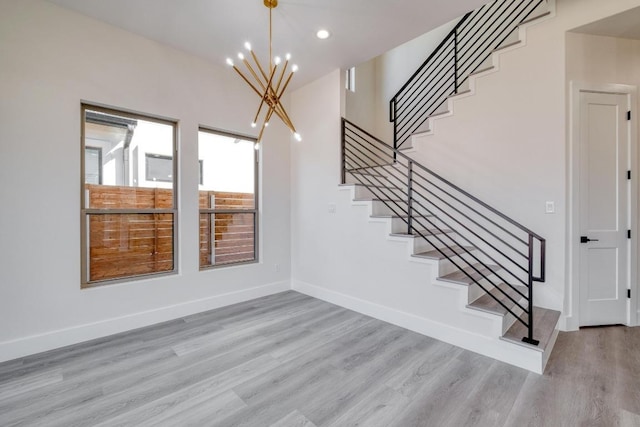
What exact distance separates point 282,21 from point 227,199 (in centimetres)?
229

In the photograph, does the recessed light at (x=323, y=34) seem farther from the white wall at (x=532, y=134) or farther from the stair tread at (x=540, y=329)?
the stair tread at (x=540, y=329)

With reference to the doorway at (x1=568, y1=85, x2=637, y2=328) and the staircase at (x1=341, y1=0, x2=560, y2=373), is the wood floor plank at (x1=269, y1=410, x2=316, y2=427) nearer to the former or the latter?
the staircase at (x1=341, y1=0, x2=560, y2=373)

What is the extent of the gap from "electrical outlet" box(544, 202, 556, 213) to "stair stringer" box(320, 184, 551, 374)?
1326mm

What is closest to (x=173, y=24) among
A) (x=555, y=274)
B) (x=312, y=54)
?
(x=312, y=54)

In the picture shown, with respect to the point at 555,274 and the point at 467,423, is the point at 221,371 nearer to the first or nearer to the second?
the point at 467,423

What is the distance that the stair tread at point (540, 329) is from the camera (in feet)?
7.83

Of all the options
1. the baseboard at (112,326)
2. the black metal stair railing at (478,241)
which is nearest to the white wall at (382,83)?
the black metal stair railing at (478,241)

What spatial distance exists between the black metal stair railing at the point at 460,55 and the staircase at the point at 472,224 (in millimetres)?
16

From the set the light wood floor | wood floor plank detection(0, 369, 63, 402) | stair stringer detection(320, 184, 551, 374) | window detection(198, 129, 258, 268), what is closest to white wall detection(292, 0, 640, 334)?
stair stringer detection(320, 184, 551, 374)

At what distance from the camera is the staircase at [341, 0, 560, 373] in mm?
2521

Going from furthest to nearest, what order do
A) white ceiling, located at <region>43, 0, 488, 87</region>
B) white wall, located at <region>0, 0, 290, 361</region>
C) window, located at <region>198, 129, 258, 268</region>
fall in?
window, located at <region>198, 129, 258, 268</region>, white ceiling, located at <region>43, 0, 488, 87</region>, white wall, located at <region>0, 0, 290, 361</region>

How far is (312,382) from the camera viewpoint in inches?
86.0

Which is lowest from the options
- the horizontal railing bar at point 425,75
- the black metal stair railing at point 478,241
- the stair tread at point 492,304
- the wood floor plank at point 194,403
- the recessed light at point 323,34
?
the wood floor plank at point 194,403

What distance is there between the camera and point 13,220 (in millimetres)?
2498
